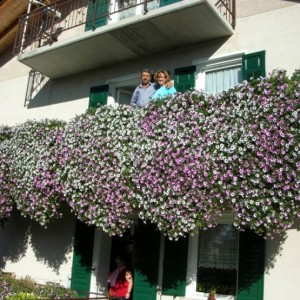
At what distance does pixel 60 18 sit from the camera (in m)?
13.1

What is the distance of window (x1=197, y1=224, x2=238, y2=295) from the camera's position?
356 inches

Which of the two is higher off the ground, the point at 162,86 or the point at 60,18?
the point at 60,18

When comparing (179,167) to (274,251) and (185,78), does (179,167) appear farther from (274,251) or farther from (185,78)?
(185,78)

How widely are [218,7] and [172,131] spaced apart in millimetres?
3152

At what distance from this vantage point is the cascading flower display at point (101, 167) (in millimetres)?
8836

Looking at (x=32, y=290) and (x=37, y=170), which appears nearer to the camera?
(x=32, y=290)

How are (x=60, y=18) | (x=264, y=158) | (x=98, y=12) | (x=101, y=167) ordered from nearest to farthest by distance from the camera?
(x=264, y=158) < (x=101, y=167) < (x=98, y=12) < (x=60, y=18)

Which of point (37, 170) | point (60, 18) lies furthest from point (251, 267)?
point (60, 18)

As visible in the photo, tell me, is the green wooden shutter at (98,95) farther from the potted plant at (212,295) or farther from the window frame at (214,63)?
the potted plant at (212,295)

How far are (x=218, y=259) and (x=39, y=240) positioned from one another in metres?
4.47

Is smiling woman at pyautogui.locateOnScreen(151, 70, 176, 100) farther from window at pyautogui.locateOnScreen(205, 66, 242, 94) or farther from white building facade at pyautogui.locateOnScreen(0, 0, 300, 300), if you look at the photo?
window at pyautogui.locateOnScreen(205, 66, 242, 94)

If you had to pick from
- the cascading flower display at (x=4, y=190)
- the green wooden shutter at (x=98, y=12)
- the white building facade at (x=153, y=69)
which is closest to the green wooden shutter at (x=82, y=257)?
the white building facade at (x=153, y=69)

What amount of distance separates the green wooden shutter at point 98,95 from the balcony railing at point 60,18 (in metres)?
1.43

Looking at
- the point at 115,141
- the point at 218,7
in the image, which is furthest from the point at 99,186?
the point at 218,7
